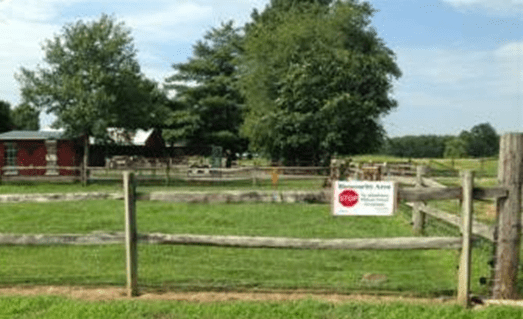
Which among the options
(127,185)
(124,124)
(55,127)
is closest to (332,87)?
(124,124)

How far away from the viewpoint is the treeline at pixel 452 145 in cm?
11700

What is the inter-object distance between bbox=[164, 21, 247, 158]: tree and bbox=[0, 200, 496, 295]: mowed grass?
41.4 meters

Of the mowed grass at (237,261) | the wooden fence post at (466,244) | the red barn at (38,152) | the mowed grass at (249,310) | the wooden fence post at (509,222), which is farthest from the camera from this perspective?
the red barn at (38,152)

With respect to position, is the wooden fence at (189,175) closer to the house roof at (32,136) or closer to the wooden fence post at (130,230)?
the house roof at (32,136)

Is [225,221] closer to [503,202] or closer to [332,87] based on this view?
[503,202]

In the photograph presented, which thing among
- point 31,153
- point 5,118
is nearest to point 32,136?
point 31,153

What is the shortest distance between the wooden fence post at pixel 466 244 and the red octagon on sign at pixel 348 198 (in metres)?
1.20

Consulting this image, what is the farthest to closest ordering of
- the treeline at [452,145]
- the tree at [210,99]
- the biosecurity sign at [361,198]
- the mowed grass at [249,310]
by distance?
the treeline at [452,145] < the tree at [210,99] < the biosecurity sign at [361,198] < the mowed grass at [249,310]

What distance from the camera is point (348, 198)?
7.05 meters

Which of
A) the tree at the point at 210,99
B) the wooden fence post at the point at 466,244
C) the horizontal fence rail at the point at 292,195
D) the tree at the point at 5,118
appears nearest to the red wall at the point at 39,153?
the tree at the point at 210,99

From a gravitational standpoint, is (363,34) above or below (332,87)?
above

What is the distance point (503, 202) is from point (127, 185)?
422 cm

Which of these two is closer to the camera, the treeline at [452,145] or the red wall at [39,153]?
the red wall at [39,153]

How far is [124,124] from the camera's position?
34000 mm
